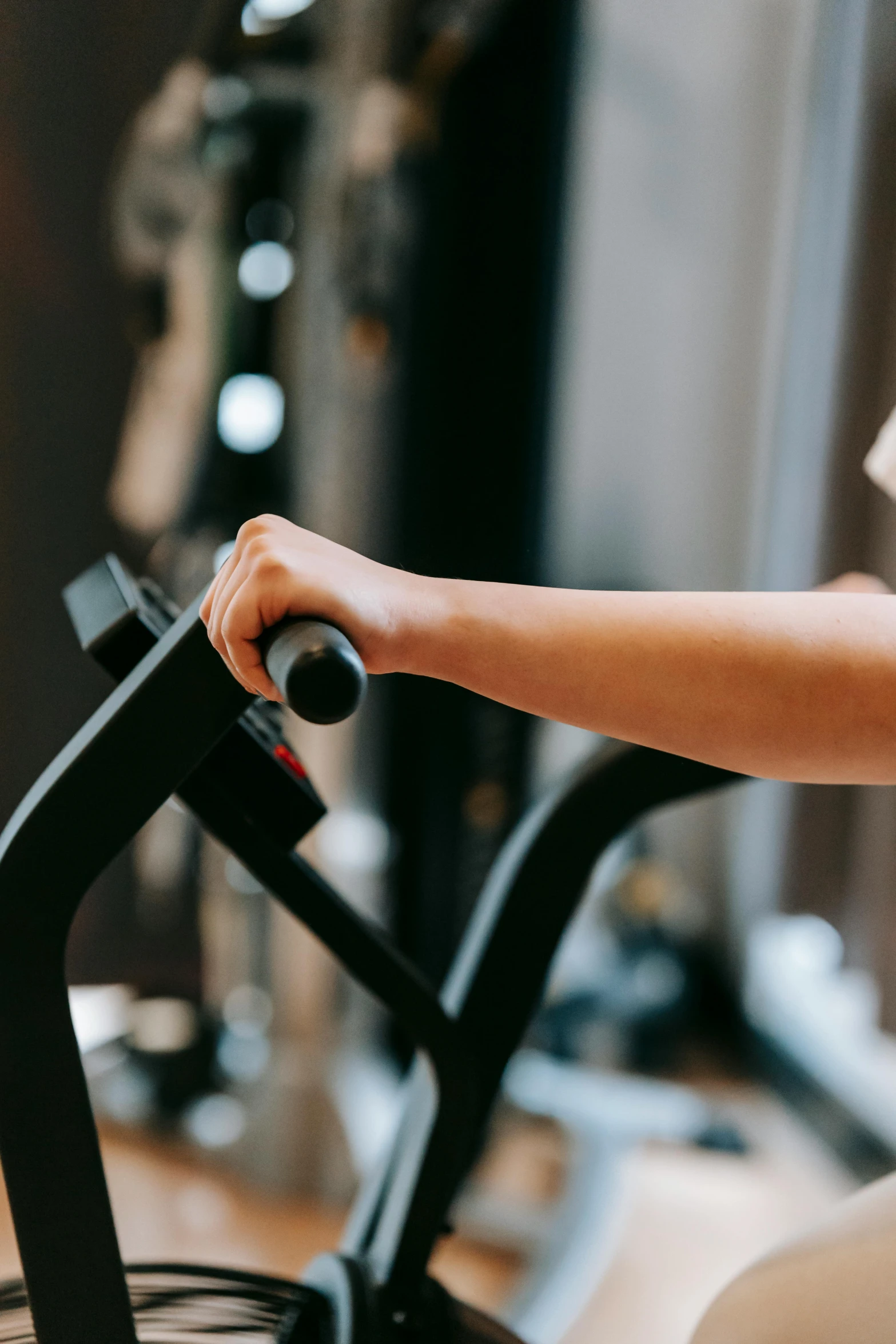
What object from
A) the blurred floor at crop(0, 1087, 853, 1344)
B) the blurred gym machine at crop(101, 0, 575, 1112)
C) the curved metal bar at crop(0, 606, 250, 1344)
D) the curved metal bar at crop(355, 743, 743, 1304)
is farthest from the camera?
the blurred gym machine at crop(101, 0, 575, 1112)

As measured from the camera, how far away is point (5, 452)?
0.83 meters

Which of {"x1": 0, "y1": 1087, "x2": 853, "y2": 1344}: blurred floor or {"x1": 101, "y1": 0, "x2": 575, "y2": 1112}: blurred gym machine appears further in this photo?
{"x1": 101, "y1": 0, "x2": 575, "y2": 1112}: blurred gym machine

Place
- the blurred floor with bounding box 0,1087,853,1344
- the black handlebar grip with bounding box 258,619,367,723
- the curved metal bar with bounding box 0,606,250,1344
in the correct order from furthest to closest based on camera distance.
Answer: the blurred floor with bounding box 0,1087,853,1344 → the curved metal bar with bounding box 0,606,250,1344 → the black handlebar grip with bounding box 258,619,367,723

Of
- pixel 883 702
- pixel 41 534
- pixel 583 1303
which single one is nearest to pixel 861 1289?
pixel 883 702

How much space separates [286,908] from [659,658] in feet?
0.95

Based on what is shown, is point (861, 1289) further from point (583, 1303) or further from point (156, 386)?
point (156, 386)

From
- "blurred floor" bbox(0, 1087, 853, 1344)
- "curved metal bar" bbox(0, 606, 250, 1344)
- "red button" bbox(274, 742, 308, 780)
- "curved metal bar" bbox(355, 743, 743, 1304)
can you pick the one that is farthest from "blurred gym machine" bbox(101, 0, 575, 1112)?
"curved metal bar" bbox(0, 606, 250, 1344)

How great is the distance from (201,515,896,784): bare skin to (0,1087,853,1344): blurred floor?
2.51 feet

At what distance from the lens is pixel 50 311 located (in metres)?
0.89

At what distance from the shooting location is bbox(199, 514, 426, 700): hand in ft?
1.36

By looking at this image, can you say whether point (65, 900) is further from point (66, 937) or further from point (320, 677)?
point (320, 677)

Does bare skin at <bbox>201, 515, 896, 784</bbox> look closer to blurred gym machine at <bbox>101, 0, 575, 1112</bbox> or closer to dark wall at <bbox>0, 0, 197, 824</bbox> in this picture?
dark wall at <bbox>0, 0, 197, 824</bbox>

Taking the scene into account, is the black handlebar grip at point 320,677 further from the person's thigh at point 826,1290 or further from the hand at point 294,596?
the person's thigh at point 826,1290

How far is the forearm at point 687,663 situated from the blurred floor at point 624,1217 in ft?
2.51
